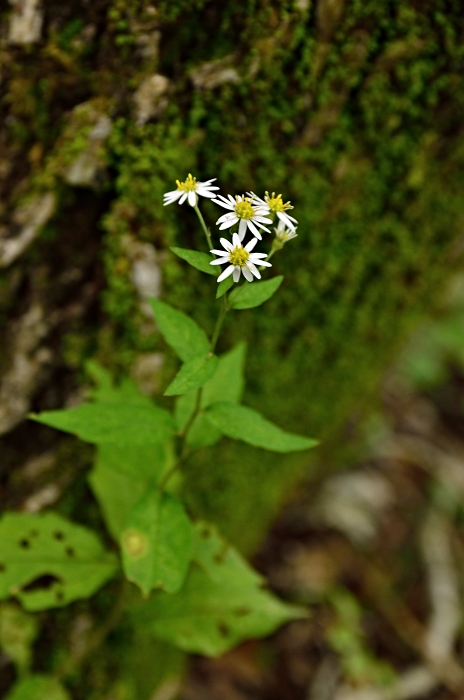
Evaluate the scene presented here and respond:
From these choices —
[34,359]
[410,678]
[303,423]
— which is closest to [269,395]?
[303,423]

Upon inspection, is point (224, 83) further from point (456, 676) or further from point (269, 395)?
point (456, 676)

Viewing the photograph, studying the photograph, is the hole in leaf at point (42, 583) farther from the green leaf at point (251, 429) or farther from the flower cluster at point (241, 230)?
the flower cluster at point (241, 230)

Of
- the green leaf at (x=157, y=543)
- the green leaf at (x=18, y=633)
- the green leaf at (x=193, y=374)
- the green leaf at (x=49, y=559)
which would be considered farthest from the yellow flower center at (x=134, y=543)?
the green leaf at (x=18, y=633)

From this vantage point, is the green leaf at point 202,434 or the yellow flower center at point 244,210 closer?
the yellow flower center at point 244,210

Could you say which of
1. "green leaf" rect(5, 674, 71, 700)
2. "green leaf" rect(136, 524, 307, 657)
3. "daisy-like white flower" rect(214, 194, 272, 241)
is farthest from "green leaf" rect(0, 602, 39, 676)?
"daisy-like white flower" rect(214, 194, 272, 241)

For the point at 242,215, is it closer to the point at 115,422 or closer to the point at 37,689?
the point at 115,422

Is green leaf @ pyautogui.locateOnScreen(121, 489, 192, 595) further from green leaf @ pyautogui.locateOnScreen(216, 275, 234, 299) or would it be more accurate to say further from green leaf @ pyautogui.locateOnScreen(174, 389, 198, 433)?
green leaf @ pyautogui.locateOnScreen(216, 275, 234, 299)

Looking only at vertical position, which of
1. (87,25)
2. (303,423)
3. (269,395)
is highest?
(87,25)
